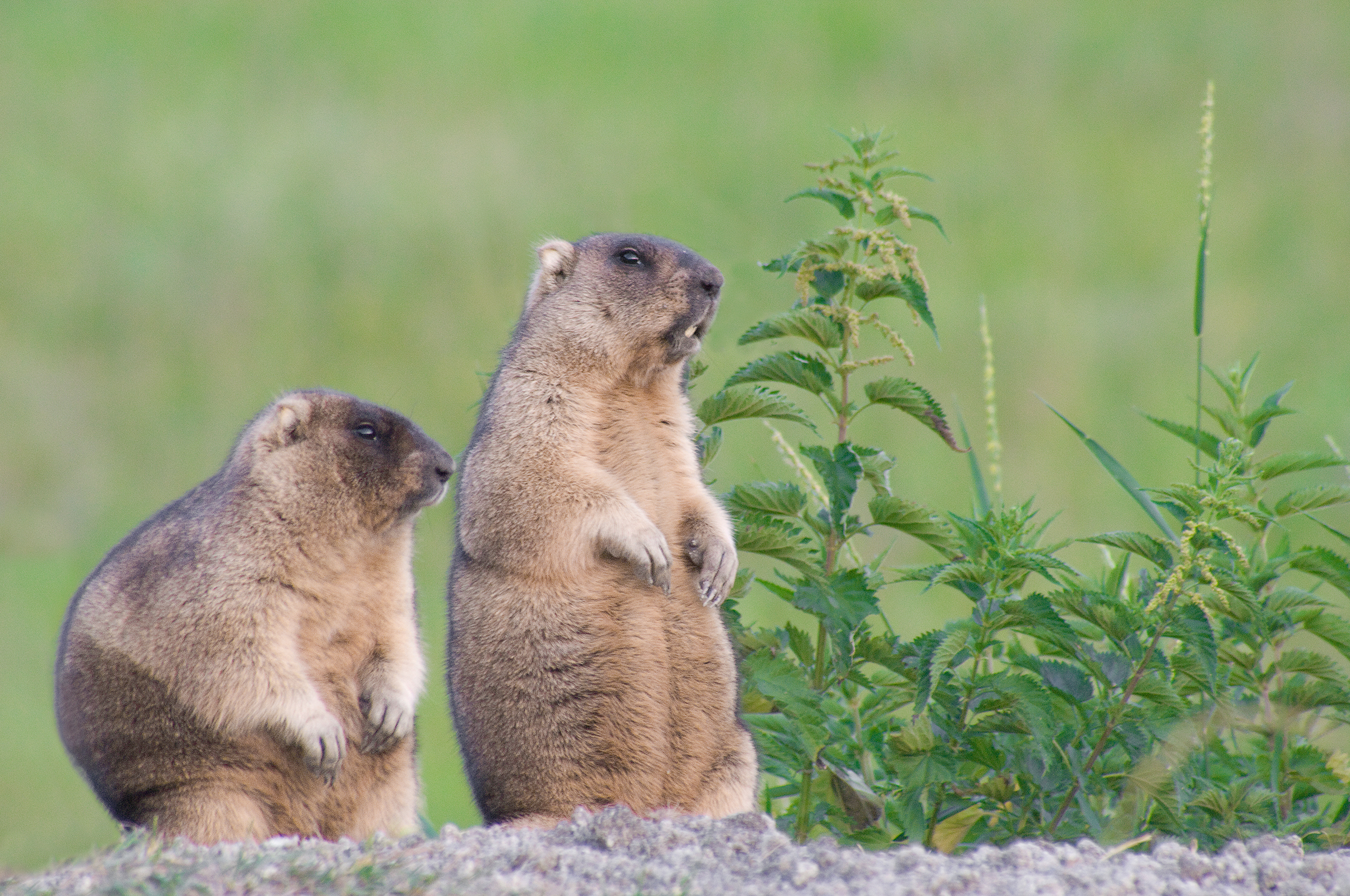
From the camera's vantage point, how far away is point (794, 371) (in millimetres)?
4848

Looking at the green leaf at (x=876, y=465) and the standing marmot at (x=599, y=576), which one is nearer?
the standing marmot at (x=599, y=576)

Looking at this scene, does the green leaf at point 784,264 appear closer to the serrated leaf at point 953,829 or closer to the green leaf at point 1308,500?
the green leaf at point 1308,500

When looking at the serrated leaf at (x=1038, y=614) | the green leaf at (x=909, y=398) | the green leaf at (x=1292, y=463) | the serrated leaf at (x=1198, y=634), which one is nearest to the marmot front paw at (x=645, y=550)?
the green leaf at (x=909, y=398)

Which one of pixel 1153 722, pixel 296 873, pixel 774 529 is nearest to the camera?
pixel 296 873

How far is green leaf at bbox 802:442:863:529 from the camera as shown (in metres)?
4.76

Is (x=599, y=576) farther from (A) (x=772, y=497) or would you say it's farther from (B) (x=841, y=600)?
(B) (x=841, y=600)

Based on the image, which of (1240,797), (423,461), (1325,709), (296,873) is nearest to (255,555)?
(423,461)

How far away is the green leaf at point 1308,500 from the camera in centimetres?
466

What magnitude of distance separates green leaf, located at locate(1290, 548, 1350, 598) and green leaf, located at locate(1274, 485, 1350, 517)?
6.0 inches

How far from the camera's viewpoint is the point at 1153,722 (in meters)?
4.54

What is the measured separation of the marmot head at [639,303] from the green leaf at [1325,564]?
231 cm

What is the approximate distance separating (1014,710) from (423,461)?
92.3 inches

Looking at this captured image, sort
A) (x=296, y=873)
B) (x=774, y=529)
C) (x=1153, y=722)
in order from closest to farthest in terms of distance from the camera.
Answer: (x=296, y=873)
(x=1153, y=722)
(x=774, y=529)

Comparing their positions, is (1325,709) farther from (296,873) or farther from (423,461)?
(296,873)
